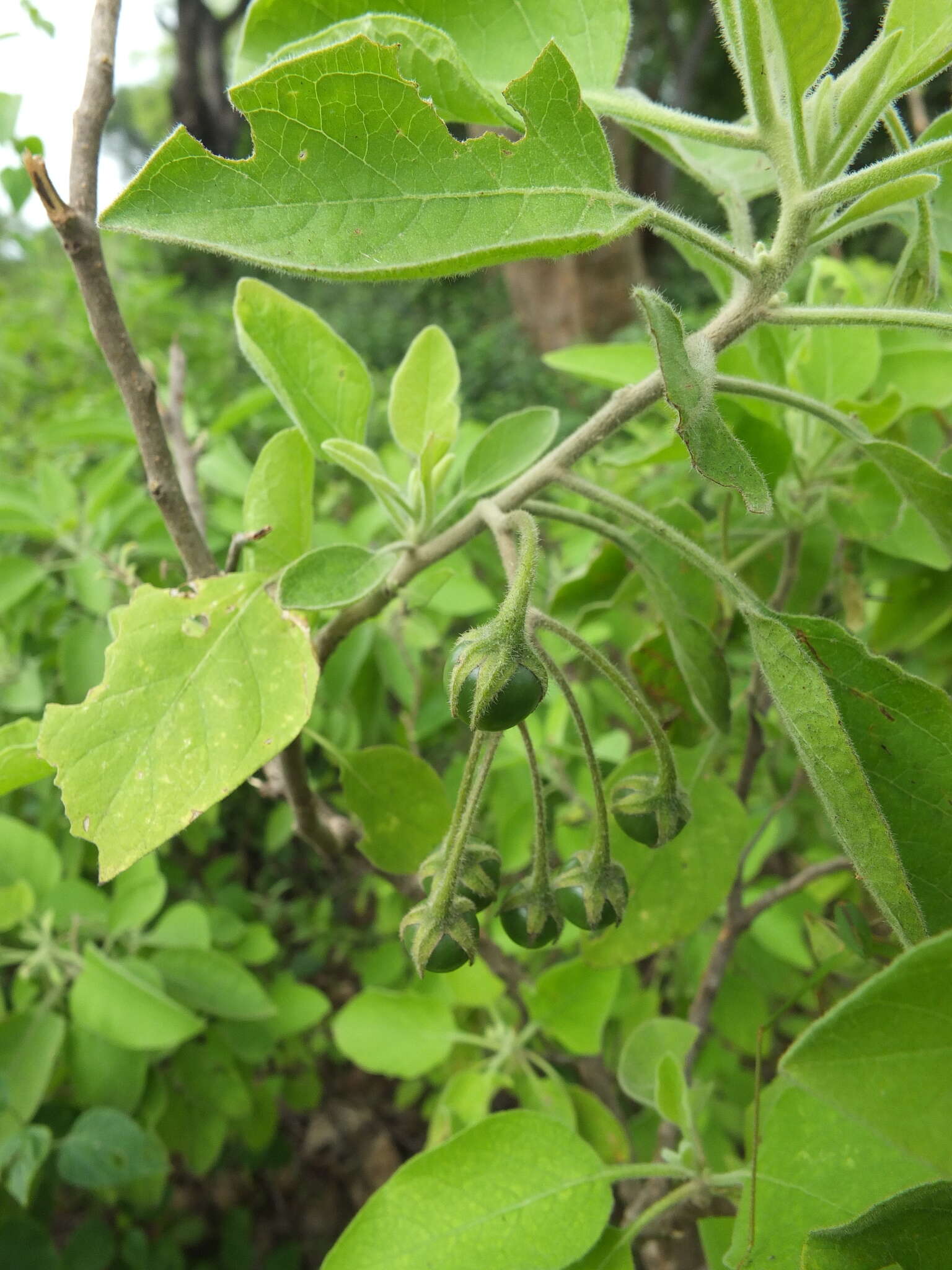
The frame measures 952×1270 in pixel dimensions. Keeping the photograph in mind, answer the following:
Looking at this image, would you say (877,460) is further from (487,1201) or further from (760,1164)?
(487,1201)

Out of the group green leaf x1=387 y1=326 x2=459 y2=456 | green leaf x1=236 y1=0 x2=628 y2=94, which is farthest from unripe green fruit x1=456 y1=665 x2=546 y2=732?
green leaf x1=236 y1=0 x2=628 y2=94

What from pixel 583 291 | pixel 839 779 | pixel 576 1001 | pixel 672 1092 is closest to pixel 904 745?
pixel 839 779

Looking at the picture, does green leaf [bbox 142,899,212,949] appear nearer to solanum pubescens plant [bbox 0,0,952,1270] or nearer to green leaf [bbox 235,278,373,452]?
solanum pubescens plant [bbox 0,0,952,1270]

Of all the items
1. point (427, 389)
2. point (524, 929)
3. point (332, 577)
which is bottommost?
point (524, 929)

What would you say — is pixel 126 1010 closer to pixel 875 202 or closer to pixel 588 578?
pixel 588 578

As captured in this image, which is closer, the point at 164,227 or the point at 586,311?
the point at 164,227

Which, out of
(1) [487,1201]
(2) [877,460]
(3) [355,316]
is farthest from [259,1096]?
(3) [355,316]
